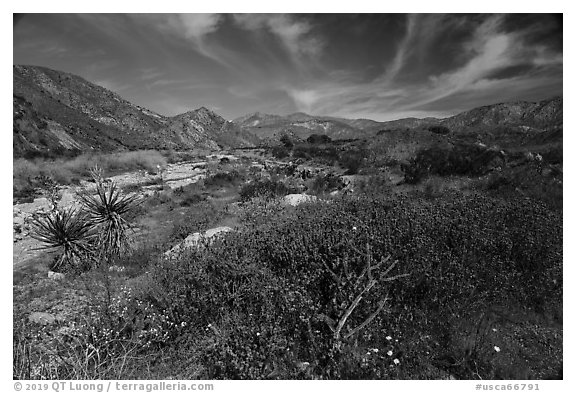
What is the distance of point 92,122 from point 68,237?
97.9 m

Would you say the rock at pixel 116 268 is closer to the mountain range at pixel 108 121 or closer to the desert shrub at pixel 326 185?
the desert shrub at pixel 326 185

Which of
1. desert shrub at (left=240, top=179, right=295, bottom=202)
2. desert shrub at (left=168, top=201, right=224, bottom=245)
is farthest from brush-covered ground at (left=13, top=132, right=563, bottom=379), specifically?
desert shrub at (left=240, top=179, right=295, bottom=202)

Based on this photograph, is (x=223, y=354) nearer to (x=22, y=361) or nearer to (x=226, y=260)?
(x=226, y=260)

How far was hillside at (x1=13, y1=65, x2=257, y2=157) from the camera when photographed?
55812 millimetres

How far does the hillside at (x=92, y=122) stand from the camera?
5581 cm

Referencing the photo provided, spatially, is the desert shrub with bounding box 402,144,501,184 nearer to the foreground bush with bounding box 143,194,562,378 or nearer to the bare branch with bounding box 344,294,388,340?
the foreground bush with bounding box 143,194,562,378

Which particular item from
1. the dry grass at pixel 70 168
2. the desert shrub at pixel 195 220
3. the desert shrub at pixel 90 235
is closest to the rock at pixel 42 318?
the desert shrub at pixel 90 235

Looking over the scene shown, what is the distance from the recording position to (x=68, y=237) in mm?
6328

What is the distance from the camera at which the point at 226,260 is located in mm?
4164

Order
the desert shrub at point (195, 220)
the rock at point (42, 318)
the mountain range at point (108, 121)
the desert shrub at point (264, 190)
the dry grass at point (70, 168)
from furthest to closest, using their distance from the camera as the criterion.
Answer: the mountain range at point (108, 121)
the dry grass at point (70, 168)
the desert shrub at point (264, 190)
the desert shrub at point (195, 220)
the rock at point (42, 318)

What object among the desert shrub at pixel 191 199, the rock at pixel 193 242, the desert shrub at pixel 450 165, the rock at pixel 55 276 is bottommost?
the rock at pixel 55 276

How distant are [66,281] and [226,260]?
→ 3.66m

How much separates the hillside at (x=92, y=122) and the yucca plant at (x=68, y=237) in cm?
4846

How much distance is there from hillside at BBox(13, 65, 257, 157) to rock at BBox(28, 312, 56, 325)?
166 ft
